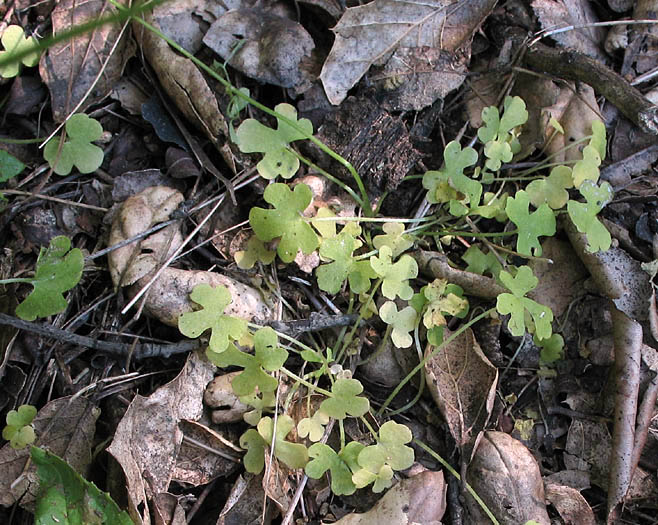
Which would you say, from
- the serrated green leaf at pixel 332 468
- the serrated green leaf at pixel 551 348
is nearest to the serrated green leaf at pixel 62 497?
the serrated green leaf at pixel 332 468

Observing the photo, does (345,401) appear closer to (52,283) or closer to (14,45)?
(52,283)

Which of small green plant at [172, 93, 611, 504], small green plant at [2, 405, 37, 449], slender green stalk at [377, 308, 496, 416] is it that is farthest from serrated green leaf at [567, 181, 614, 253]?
small green plant at [2, 405, 37, 449]

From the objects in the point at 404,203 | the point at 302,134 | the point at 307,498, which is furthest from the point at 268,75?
the point at 307,498

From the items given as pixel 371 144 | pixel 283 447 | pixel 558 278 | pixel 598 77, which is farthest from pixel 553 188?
pixel 283 447

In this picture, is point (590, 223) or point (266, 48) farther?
point (266, 48)

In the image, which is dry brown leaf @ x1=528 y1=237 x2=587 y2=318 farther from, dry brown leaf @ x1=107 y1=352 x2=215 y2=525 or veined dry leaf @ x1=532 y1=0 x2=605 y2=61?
dry brown leaf @ x1=107 y1=352 x2=215 y2=525

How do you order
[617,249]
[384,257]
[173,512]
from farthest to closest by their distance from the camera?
[617,249]
[384,257]
[173,512]

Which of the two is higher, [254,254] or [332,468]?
[254,254]

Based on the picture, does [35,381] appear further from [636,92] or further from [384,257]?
[636,92]
